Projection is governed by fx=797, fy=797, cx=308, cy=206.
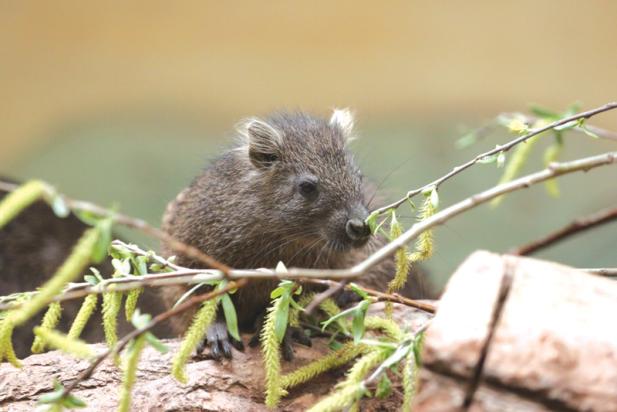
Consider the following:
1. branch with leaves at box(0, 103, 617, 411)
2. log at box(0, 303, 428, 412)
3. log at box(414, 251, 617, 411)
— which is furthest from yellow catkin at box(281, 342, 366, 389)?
log at box(414, 251, 617, 411)

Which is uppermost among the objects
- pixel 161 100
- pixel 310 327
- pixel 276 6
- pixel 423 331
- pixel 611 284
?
pixel 276 6

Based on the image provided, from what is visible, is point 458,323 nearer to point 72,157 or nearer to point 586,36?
point 586,36

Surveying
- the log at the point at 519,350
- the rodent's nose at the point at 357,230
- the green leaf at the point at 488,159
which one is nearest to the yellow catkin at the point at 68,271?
the log at the point at 519,350

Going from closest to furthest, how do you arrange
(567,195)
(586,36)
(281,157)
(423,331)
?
(423,331), (281,157), (586,36), (567,195)

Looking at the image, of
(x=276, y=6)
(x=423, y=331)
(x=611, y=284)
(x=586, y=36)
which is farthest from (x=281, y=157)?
(x=586, y=36)

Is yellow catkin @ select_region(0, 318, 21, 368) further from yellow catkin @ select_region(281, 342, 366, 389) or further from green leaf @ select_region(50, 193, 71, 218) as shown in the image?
yellow catkin @ select_region(281, 342, 366, 389)

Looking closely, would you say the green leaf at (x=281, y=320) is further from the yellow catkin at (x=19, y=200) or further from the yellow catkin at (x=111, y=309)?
the yellow catkin at (x=19, y=200)

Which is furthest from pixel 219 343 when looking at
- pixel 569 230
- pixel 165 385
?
pixel 569 230
